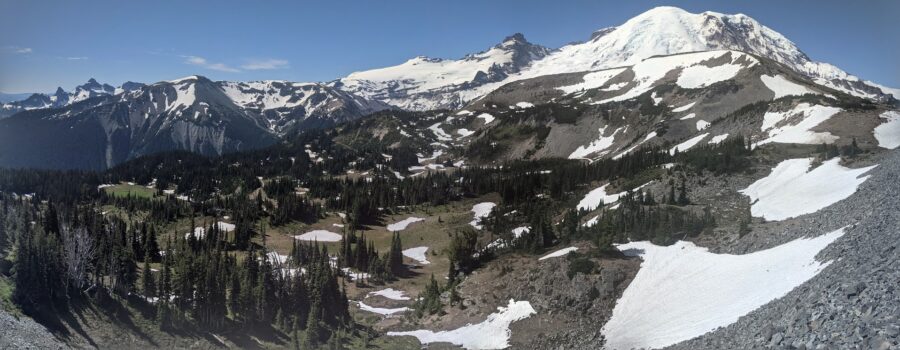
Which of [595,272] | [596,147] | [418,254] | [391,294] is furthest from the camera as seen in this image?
[596,147]

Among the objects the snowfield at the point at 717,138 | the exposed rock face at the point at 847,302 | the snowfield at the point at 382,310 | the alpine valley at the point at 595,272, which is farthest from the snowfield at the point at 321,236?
the exposed rock face at the point at 847,302

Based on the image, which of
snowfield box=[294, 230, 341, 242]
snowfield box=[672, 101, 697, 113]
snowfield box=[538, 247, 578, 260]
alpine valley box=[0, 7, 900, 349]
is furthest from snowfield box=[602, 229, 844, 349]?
snowfield box=[672, 101, 697, 113]

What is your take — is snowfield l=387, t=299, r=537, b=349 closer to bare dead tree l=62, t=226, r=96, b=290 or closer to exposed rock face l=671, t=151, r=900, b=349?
exposed rock face l=671, t=151, r=900, b=349

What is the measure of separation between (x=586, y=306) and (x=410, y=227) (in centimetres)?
7976

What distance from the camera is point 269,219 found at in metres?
132

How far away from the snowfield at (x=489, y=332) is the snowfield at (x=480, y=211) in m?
57.2

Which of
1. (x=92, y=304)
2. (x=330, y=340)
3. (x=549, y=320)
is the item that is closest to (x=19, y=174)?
(x=92, y=304)

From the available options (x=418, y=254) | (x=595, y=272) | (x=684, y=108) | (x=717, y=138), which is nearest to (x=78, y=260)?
(x=595, y=272)

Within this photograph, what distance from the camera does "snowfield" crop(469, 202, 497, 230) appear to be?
118 m

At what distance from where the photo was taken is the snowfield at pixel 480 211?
117625 mm

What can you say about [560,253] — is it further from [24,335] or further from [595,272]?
[24,335]

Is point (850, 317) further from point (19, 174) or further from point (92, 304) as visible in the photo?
point (19, 174)

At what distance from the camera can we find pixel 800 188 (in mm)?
58812

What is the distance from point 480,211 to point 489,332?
7789 cm
